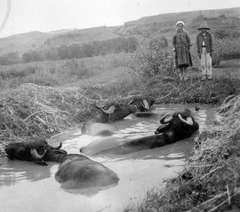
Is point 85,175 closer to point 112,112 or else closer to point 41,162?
point 41,162

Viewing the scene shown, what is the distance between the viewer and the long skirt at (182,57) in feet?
39.8

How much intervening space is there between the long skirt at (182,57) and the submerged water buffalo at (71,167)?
677 cm

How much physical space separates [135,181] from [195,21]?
101 feet

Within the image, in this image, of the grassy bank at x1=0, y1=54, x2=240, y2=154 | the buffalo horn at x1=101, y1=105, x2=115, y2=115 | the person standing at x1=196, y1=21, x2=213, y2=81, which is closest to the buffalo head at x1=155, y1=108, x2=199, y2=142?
the buffalo horn at x1=101, y1=105, x2=115, y2=115

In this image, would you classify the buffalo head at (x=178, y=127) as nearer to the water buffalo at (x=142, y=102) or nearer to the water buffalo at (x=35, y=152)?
the water buffalo at (x=35, y=152)

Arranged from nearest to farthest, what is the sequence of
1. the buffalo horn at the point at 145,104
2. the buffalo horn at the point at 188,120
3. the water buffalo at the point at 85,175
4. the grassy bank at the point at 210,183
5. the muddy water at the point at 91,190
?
the grassy bank at the point at 210,183 < the muddy water at the point at 91,190 < the water buffalo at the point at 85,175 < the buffalo horn at the point at 188,120 < the buffalo horn at the point at 145,104

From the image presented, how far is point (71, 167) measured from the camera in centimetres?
520

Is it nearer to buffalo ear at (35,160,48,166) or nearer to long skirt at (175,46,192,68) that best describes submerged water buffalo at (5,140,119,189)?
buffalo ear at (35,160,48,166)

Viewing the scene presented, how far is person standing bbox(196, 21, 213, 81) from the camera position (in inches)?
474

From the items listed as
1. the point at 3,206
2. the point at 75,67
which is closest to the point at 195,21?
the point at 75,67

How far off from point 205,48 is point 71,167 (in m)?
8.36

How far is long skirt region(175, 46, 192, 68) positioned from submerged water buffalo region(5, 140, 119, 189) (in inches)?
267

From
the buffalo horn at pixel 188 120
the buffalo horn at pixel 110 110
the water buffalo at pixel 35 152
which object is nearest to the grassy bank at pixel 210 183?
the buffalo horn at pixel 188 120

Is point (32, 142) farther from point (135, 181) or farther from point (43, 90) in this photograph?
point (43, 90)
